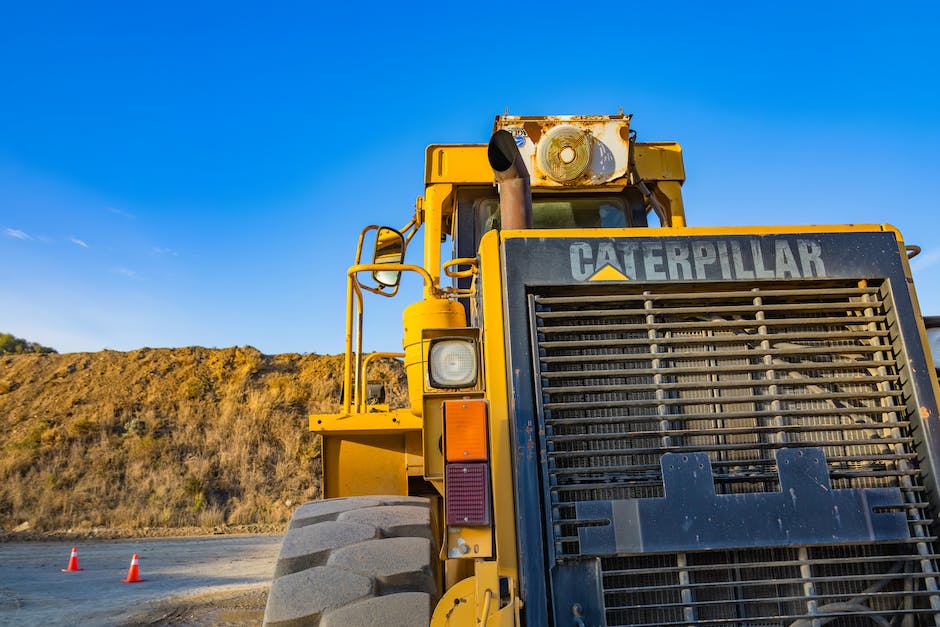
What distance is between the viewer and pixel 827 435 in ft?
7.97

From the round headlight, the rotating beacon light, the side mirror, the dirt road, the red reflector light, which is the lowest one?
the dirt road

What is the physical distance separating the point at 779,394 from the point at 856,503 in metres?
0.42

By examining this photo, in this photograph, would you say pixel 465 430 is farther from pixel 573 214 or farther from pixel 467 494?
pixel 573 214

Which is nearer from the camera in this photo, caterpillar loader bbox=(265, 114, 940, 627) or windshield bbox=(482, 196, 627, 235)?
caterpillar loader bbox=(265, 114, 940, 627)

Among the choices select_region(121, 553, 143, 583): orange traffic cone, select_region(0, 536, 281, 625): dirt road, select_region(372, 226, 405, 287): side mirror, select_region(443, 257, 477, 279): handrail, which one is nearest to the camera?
select_region(443, 257, 477, 279): handrail

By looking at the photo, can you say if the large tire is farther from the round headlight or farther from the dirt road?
the dirt road

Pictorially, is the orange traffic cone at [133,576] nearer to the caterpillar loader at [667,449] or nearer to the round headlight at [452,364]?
the caterpillar loader at [667,449]

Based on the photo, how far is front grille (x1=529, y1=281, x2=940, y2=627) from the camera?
2256mm

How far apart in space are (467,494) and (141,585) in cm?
793

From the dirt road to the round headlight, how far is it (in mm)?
4325

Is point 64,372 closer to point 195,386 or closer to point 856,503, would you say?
point 195,386

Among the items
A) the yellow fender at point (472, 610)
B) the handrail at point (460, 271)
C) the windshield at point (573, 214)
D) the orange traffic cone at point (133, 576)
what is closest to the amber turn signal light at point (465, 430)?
the yellow fender at point (472, 610)

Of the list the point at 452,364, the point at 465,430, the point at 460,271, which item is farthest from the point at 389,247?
the point at 465,430

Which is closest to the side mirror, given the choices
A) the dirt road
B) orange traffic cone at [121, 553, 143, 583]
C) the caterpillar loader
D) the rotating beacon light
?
the rotating beacon light
